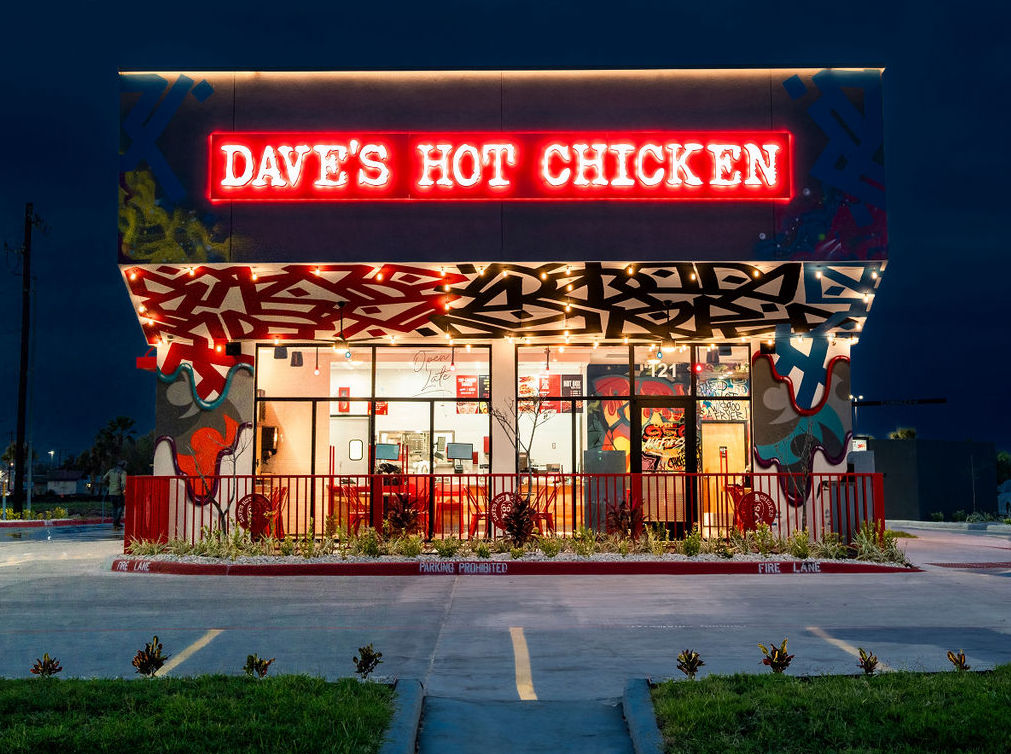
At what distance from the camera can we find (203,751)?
527 cm

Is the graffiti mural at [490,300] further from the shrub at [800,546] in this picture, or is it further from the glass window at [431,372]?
the shrub at [800,546]

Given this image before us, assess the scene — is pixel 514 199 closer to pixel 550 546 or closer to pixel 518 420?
pixel 518 420

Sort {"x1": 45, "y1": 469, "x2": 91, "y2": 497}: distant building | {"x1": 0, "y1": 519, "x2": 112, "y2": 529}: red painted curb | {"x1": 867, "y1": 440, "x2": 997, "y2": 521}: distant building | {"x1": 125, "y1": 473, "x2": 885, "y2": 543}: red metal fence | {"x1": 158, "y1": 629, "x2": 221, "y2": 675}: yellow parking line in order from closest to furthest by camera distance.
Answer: {"x1": 158, "y1": 629, "x2": 221, "y2": 675}: yellow parking line
{"x1": 125, "y1": 473, "x2": 885, "y2": 543}: red metal fence
{"x1": 0, "y1": 519, "x2": 112, "y2": 529}: red painted curb
{"x1": 867, "y1": 440, "x2": 997, "y2": 521}: distant building
{"x1": 45, "y1": 469, "x2": 91, "y2": 497}: distant building

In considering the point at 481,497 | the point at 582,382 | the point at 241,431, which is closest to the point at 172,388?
the point at 241,431

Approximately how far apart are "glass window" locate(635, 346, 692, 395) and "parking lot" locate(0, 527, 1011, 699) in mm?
5946

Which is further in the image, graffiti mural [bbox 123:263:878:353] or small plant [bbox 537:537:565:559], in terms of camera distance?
graffiti mural [bbox 123:263:878:353]

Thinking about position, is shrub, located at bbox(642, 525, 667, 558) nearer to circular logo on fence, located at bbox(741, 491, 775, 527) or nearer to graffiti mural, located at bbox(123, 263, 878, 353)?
circular logo on fence, located at bbox(741, 491, 775, 527)

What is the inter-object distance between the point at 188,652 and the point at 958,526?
2518cm

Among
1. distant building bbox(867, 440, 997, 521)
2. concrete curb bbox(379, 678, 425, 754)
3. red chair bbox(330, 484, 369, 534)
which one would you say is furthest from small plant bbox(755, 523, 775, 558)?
distant building bbox(867, 440, 997, 521)

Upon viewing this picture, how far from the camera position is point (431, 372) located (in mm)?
20266

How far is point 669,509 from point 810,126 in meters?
7.48

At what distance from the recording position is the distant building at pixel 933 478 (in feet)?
114

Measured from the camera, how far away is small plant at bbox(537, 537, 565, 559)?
15742 mm

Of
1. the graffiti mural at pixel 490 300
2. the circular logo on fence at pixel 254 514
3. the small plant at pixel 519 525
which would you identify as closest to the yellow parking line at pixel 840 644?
the small plant at pixel 519 525
